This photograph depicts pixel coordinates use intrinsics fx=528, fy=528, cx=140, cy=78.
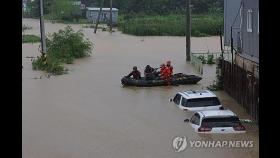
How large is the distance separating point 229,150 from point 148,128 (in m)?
3.09

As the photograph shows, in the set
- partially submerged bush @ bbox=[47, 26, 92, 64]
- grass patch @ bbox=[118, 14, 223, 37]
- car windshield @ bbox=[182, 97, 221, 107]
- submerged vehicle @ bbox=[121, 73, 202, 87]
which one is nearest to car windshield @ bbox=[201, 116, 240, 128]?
car windshield @ bbox=[182, 97, 221, 107]

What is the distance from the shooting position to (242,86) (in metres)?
15.8

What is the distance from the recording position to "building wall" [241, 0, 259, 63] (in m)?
16.9

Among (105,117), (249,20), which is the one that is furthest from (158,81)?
(105,117)

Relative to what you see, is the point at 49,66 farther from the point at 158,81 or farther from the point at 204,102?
the point at 204,102

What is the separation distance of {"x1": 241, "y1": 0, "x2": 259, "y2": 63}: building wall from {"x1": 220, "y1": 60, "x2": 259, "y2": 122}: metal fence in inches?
29.2

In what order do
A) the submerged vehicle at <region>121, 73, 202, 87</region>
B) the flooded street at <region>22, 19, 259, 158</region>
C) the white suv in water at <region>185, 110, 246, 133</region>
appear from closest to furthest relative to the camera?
the flooded street at <region>22, 19, 259, 158</region> < the white suv in water at <region>185, 110, 246, 133</region> < the submerged vehicle at <region>121, 73, 202, 87</region>

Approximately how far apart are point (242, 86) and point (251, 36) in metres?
2.58

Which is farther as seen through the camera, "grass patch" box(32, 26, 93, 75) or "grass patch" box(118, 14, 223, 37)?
"grass patch" box(118, 14, 223, 37)

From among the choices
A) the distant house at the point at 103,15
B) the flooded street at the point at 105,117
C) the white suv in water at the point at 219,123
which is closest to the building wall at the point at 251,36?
the flooded street at the point at 105,117

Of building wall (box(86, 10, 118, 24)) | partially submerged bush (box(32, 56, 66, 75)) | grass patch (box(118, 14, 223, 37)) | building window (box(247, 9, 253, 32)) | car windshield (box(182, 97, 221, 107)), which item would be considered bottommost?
car windshield (box(182, 97, 221, 107))

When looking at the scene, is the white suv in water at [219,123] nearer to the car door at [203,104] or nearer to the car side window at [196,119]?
the car side window at [196,119]

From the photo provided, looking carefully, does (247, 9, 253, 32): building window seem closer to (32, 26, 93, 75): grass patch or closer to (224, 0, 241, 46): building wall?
(224, 0, 241, 46): building wall
